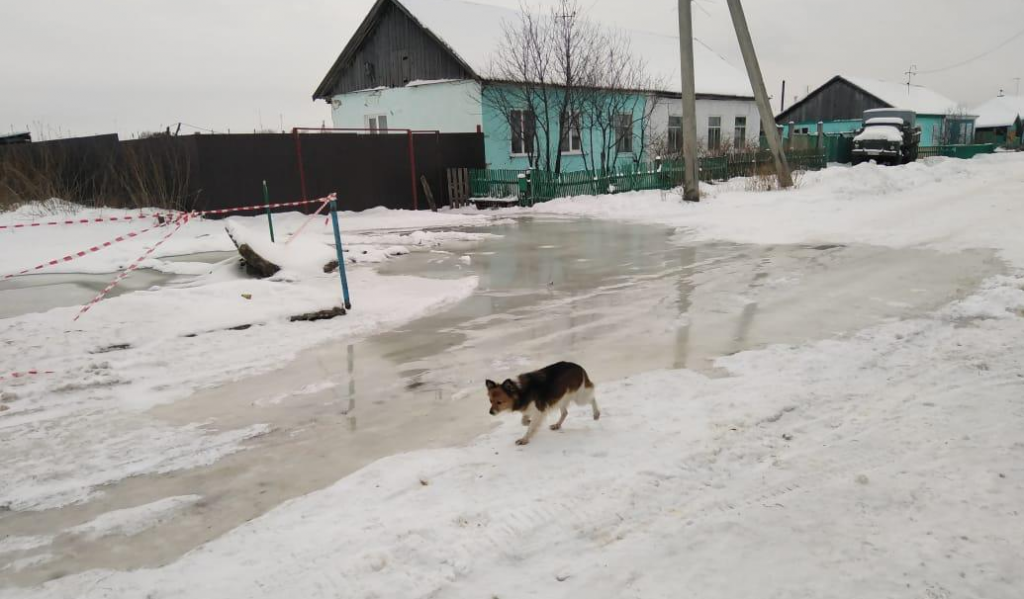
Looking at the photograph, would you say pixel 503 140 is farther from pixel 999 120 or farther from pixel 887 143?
pixel 999 120

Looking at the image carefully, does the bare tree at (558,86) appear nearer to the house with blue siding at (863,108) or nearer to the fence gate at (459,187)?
the fence gate at (459,187)

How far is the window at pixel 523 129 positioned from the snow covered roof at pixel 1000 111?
5897 centimetres

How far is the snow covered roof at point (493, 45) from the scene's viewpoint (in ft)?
74.7

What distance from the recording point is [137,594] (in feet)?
9.41

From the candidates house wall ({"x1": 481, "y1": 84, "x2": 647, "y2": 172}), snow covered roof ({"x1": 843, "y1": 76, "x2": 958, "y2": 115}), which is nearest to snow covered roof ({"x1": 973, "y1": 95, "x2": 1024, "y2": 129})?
snow covered roof ({"x1": 843, "y1": 76, "x2": 958, "y2": 115})

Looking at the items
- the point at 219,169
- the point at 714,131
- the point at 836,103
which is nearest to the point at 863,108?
the point at 836,103

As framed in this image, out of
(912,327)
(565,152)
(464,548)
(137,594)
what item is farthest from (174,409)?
(565,152)

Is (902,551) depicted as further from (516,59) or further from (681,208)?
(516,59)

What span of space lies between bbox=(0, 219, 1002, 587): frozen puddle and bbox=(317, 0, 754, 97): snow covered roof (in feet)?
44.1

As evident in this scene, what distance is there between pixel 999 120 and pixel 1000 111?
3610 mm

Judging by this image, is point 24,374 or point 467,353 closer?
point 24,374

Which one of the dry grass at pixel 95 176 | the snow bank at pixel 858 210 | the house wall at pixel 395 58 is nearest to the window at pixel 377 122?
the house wall at pixel 395 58

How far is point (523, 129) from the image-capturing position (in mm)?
23281

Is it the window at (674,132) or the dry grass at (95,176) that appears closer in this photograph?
the dry grass at (95,176)
